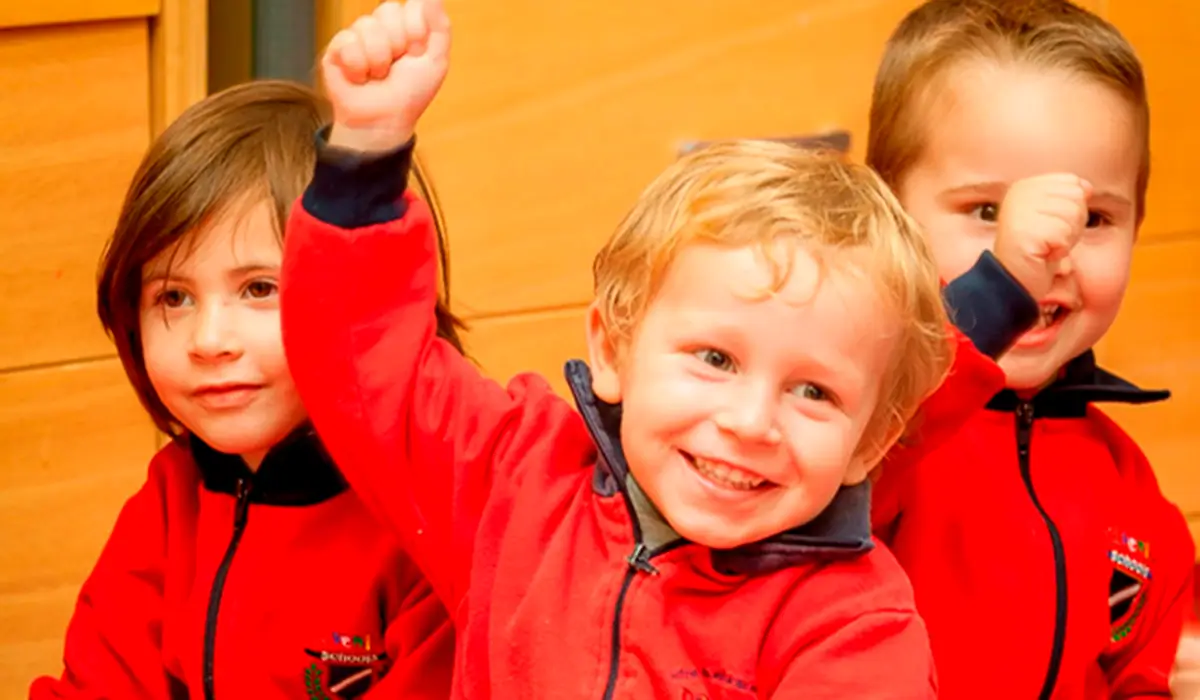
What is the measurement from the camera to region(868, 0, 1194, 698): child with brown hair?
136 centimetres

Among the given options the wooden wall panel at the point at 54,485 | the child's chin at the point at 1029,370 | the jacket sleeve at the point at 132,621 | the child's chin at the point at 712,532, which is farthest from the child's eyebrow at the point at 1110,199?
the wooden wall panel at the point at 54,485

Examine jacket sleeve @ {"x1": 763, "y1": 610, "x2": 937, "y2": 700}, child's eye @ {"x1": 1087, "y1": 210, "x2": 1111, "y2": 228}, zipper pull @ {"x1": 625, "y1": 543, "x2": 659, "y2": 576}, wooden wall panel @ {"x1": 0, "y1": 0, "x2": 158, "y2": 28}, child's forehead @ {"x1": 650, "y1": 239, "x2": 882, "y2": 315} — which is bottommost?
jacket sleeve @ {"x1": 763, "y1": 610, "x2": 937, "y2": 700}

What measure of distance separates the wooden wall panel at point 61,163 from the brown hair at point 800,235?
66 centimetres

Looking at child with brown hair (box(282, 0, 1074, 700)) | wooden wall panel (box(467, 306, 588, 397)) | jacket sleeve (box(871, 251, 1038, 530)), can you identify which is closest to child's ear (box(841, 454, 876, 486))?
child with brown hair (box(282, 0, 1074, 700))

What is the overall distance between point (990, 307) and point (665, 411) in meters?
0.28

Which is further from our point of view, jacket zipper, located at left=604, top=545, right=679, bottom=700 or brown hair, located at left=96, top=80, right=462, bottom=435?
brown hair, located at left=96, top=80, right=462, bottom=435

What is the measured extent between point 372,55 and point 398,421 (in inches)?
9.5

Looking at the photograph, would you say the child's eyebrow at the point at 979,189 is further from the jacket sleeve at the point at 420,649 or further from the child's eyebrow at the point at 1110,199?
the jacket sleeve at the point at 420,649

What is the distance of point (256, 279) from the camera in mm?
1303

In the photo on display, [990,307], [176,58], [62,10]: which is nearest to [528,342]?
[176,58]

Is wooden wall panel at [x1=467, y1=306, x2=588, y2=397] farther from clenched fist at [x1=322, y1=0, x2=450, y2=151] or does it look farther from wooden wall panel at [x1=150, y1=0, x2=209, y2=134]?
clenched fist at [x1=322, y1=0, x2=450, y2=151]

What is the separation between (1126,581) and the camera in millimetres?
1396

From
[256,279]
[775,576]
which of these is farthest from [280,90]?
[775,576]

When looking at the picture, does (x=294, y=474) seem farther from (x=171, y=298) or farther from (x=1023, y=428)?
(x=1023, y=428)
